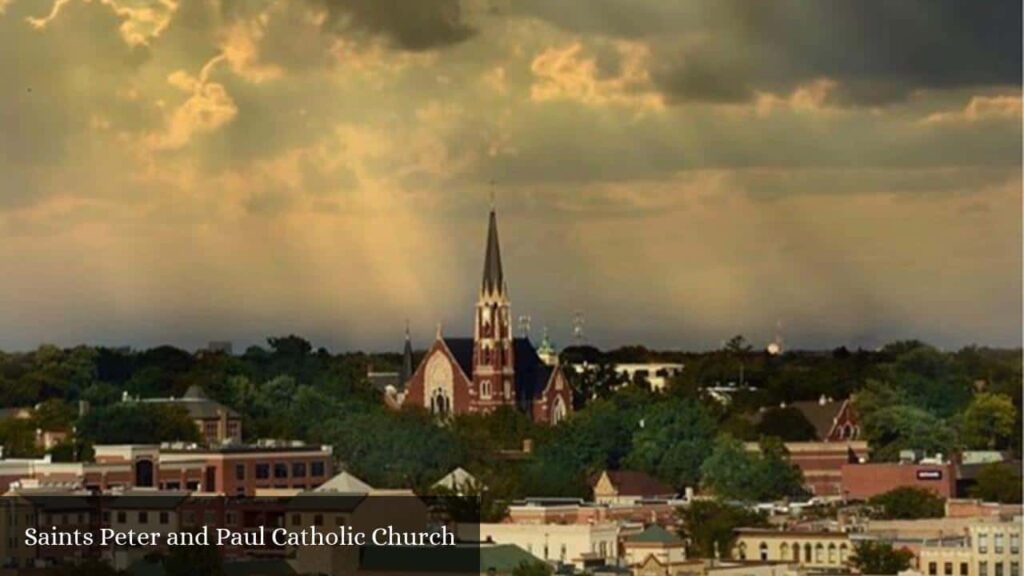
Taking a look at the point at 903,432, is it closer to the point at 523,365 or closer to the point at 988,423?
the point at 988,423

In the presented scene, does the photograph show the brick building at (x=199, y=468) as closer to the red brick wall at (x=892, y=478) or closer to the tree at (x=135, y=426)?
the tree at (x=135, y=426)

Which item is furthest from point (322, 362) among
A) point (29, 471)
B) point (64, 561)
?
point (64, 561)

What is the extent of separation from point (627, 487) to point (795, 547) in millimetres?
11293

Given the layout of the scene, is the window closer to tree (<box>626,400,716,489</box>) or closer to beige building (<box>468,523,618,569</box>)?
tree (<box>626,400,716,489</box>)

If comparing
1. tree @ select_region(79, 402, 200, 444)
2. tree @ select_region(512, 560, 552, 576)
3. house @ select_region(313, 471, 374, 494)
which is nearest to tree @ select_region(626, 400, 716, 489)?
tree @ select_region(79, 402, 200, 444)

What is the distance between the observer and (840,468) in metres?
59.1

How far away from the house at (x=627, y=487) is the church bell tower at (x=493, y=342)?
13225 mm

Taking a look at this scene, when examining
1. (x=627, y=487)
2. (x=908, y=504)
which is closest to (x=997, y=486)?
(x=908, y=504)

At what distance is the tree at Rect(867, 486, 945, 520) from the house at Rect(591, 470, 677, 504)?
306 cm

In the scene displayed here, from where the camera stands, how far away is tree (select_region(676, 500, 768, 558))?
44188 millimetres

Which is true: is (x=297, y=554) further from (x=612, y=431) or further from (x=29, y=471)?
(x=612, y=431)

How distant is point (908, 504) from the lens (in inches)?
2003

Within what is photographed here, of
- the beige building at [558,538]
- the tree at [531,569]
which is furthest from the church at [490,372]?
the tree at [531,569]

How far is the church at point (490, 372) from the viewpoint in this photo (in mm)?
69562
